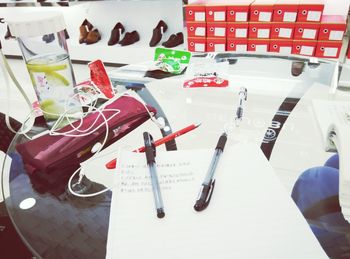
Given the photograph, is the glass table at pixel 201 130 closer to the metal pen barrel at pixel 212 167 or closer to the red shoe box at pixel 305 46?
the metal pen barrel at pixel 212 167

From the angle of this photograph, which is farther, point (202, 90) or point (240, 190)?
point (202, 90)

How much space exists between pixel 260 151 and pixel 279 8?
156 cm

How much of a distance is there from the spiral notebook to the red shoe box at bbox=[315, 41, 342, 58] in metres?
1.61

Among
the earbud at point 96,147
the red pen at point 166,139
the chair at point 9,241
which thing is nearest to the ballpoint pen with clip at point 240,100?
the red pen at point 166,139

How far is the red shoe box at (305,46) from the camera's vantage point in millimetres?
1941

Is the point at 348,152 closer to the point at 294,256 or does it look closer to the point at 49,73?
the point at 294,256

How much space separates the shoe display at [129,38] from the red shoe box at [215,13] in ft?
2.61

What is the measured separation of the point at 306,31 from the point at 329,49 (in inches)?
7.2

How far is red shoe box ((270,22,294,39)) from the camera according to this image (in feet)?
6.32

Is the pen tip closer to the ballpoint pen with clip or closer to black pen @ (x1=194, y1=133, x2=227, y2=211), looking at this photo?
black pen @ (x1=194, y1=133, x2=227, y2=211)

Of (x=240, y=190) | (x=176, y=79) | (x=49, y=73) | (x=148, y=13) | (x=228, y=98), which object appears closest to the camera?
(x=240, y=190)

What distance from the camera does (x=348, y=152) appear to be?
542mm

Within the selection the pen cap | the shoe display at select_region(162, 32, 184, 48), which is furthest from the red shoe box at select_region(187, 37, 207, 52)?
the pen cap

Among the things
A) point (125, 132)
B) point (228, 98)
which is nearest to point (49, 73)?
point (125, 132)
